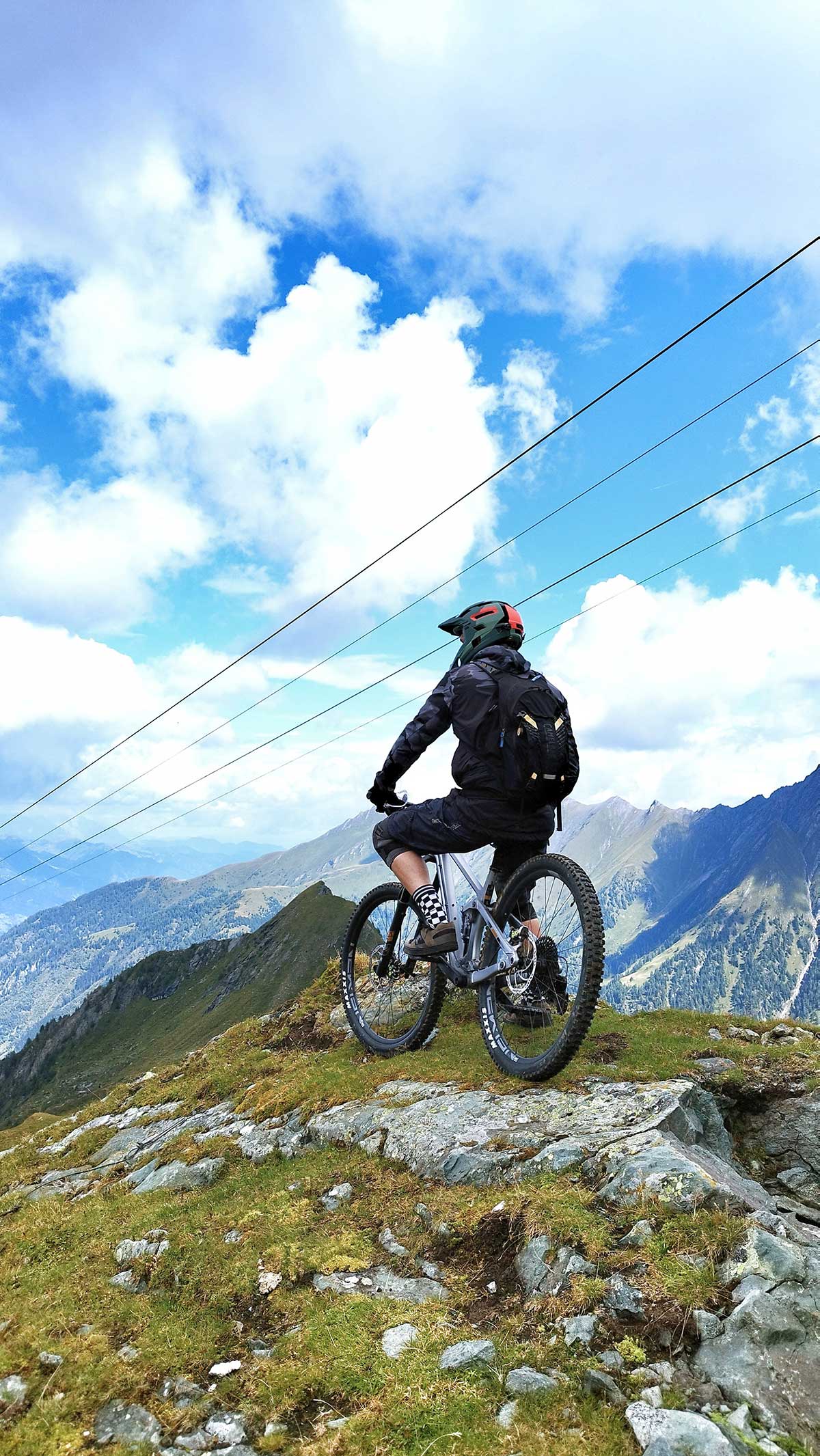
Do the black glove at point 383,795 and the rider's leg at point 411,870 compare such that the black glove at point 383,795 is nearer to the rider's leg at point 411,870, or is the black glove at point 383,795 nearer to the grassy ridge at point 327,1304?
the rider's leg at point 411,870

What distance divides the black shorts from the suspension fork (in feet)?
3.35

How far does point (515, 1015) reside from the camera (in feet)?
31.3

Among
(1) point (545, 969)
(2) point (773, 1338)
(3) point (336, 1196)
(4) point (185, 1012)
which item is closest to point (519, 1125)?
(1) point (545, 969)

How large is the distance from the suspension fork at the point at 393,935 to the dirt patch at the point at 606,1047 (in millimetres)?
3194

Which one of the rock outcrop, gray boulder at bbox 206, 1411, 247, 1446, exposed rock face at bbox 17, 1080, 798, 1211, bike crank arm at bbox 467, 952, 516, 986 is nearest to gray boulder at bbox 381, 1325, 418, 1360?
the rock outcrop

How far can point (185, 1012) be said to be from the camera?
170875 mm

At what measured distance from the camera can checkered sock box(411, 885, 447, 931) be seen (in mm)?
10047

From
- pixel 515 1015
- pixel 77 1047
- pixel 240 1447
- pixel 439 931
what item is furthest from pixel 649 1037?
pixel 77 1047

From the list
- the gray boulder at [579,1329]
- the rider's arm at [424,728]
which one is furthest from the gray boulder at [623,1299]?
the rider's arm at [424,728]

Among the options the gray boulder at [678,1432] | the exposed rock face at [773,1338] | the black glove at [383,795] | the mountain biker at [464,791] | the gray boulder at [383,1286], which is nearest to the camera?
the gray boulder at [678,1432]

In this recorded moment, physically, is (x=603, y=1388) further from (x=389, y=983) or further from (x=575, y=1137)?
(x=389, y=983)

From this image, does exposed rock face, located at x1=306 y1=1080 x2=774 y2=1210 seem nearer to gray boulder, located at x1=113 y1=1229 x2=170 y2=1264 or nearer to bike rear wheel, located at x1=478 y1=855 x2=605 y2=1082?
bike rear wheel, located at x1=478 y1=855 x2=605 y2=1082

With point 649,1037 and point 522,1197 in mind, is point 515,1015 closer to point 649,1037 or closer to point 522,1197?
point 649,1037

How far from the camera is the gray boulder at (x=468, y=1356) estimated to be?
4.29 m
